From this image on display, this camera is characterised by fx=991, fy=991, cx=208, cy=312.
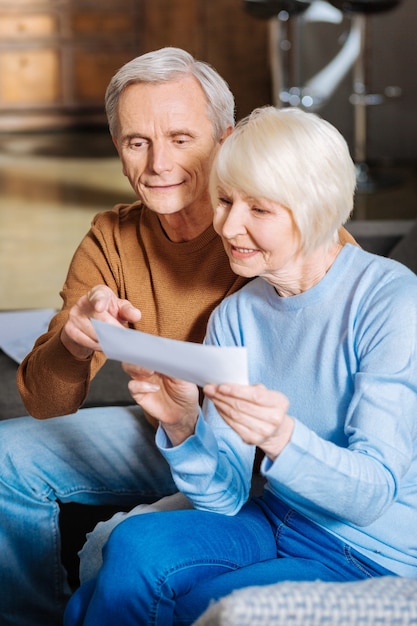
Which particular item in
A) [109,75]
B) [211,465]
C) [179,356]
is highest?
[179,356]

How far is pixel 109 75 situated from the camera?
9391 mm

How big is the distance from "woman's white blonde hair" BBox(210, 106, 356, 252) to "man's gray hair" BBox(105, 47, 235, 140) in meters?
0.30

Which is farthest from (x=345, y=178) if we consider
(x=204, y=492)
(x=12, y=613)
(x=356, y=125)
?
(x=356, y=125)

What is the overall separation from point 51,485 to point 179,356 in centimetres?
77

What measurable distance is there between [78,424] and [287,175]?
795mm

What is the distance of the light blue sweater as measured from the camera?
1306 mm

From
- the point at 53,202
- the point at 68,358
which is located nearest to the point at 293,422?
the point at 68,358

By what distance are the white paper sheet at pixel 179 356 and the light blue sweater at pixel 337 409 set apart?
149mm

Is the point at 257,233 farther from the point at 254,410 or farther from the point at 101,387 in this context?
the point at 101,387

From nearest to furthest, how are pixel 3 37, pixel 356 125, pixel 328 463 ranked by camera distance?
1. pixel 328 463
2. pixel 356 125
3. pixel 3 37

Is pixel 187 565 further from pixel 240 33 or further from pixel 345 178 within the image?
pixel 240 33

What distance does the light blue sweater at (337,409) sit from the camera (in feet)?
4.28

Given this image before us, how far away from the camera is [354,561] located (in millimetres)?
1436

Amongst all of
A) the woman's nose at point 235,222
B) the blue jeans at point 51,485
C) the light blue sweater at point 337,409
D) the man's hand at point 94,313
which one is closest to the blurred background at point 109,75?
the blue jeans at point 51,485
